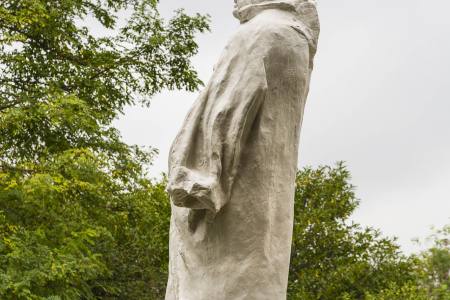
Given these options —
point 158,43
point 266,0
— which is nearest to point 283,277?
point 266,0

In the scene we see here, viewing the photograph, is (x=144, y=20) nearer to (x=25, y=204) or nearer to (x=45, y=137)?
(x=45, y=137)

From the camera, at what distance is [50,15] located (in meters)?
17.3

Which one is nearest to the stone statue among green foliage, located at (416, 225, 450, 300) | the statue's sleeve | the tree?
the statue's sleeve

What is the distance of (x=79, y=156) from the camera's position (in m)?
16.2

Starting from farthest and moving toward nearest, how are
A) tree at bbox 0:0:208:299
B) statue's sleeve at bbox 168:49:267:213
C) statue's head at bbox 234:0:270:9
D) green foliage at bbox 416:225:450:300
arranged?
1. green foliage at bbox 416:225:450:300
2. tree at bbox 0:0:208:299
3. statue's head at bbox 234:0:270:9
4. statue's sleeve at bbox 168:49:267:213

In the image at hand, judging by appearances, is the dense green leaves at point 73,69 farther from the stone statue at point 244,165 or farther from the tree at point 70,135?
the stone statue at point 244,165

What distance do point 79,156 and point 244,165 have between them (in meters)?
11.8

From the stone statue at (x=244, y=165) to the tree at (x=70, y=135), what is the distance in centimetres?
930

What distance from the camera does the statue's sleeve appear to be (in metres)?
4.43

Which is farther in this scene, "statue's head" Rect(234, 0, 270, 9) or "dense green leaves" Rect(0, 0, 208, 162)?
"dense green leaves" Rect(0, 0, 208, 162)

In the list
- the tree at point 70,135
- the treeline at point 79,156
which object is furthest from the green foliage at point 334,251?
A: the tree at point 70,135

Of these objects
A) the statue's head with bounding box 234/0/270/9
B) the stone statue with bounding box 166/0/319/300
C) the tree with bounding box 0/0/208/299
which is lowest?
the stone statue with bounding box 166/0/319/300

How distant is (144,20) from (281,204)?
48.1 feet

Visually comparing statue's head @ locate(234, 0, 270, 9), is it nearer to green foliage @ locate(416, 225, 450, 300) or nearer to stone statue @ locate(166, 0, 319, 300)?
stone statue @ locate(166, 0, 319, 300)
